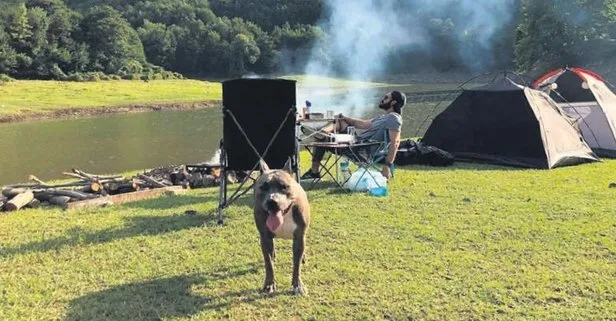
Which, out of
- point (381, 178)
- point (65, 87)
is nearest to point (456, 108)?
point (381, 178)

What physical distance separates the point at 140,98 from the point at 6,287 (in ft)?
135

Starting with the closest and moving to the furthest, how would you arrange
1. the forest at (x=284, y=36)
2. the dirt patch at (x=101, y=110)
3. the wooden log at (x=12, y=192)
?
the wooden log at (x=12, y=192), the dirt patch at (x=101, y=110), the forest at (x=284, y=36)

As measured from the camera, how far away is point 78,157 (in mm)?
18719

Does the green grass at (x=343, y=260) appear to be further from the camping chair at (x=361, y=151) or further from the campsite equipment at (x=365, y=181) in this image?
the camping chair at (x=361, y=151)

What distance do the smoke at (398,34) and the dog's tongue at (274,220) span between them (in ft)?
173

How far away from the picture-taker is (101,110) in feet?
125

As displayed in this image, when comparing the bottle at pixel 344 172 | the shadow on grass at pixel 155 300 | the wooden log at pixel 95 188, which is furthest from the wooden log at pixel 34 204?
the bottle at pixel 344 172

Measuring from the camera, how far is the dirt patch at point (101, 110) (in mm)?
33562

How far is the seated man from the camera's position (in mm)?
8438

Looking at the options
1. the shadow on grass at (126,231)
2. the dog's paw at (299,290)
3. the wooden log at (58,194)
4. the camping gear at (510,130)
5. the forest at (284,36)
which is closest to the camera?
the dog's paw at (299,290)

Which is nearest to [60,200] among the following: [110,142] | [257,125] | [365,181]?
[257,125]

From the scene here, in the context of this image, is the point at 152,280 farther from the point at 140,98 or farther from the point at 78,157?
the point at 140,98

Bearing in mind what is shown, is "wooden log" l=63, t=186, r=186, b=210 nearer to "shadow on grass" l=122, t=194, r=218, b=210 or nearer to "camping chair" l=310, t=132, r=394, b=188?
"shadow on grass" l=122, t=194, r=218, b=210

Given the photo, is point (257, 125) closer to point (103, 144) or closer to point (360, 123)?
point (360, 123)
